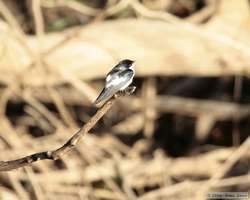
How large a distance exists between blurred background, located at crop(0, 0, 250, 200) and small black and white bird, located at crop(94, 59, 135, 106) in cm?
109

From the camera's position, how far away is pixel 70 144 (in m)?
1.13

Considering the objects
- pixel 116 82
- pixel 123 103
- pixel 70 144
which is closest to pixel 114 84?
pixel 116 82

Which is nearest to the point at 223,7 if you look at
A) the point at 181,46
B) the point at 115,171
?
the point at 181,46

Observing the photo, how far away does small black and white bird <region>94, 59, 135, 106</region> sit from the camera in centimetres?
115

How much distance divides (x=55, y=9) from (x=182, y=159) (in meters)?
0.94

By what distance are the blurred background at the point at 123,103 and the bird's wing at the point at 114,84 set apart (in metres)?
1.10

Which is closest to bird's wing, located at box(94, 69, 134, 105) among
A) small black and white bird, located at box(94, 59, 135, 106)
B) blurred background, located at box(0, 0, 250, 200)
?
small black and white bird, located at box(94, 59, 135, 106)

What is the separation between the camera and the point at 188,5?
10.9 ft

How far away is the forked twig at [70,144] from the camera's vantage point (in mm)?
1117

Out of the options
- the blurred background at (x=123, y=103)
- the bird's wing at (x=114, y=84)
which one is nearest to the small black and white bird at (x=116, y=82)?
the bird's wing at (x=114, y=84)

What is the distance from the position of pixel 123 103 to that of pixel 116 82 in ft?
6.54

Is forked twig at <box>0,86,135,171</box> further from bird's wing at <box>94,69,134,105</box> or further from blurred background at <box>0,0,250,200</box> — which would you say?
blurred background at <box>0,0,250,200</box>

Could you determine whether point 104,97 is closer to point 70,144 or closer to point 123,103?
point 70,144

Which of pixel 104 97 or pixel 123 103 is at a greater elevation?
pixel 123 103
